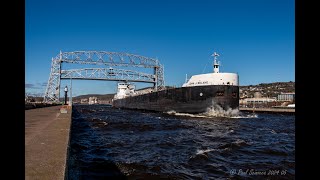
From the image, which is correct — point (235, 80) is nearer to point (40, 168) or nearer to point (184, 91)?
point (184, 91)

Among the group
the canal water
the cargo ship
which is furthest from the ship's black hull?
the canal water

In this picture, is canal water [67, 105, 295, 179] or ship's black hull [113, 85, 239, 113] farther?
ship's black hull [113, 85, 239, 113]

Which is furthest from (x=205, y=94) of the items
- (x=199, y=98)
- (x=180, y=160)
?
(x=180, y=160)

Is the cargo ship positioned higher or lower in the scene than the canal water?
higher

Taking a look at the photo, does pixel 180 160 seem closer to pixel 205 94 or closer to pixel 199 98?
pixel 205 94

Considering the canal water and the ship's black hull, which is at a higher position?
the ship's black hull

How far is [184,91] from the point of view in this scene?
Result: 3259 cm

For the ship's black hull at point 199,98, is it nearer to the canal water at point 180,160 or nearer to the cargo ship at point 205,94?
the cargo ship at point 205,94

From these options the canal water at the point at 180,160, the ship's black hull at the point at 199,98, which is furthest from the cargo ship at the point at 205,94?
the canal water at the point at 180,160

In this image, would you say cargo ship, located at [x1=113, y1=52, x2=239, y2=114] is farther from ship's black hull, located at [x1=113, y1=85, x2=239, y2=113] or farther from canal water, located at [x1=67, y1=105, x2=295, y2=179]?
canal water, located at [x1=67, y1=105, x2=295, y2=179]

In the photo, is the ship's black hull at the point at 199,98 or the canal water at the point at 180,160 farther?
the ship's black hull at the point at 199,98
